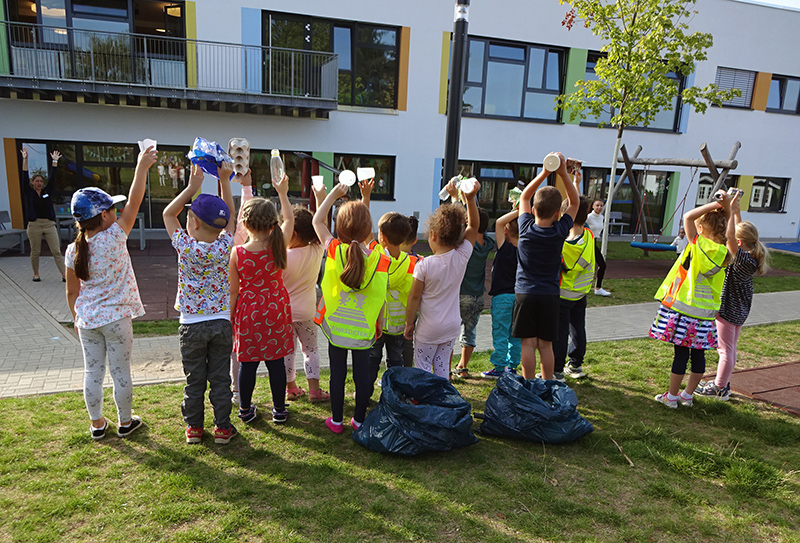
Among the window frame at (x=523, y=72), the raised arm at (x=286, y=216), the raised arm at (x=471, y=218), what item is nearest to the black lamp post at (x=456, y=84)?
the raised arm at (x=471, y=218)

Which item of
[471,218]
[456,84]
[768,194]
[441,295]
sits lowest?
[441,295]

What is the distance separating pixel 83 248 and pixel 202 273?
0.71 metres

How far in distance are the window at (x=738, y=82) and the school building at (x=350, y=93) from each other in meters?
0.05

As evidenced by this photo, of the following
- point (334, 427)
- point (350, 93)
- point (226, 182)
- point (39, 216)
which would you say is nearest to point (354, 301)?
point (334, 427)

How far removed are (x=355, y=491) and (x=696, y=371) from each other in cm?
289

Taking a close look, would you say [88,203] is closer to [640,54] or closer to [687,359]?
[687,359]

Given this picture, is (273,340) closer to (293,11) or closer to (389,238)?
(389,238)

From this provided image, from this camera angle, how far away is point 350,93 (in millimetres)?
14680

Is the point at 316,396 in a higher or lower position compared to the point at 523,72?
lower

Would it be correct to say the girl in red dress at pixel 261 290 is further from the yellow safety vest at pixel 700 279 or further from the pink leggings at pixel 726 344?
the pink leggings at pixel 726 344

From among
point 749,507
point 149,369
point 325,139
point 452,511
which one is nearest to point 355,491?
point 452,511

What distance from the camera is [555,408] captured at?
357 cm

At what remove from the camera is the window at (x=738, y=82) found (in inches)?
711

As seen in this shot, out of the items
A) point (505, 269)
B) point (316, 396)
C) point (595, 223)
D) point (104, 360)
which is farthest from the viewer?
point (595, 223)
